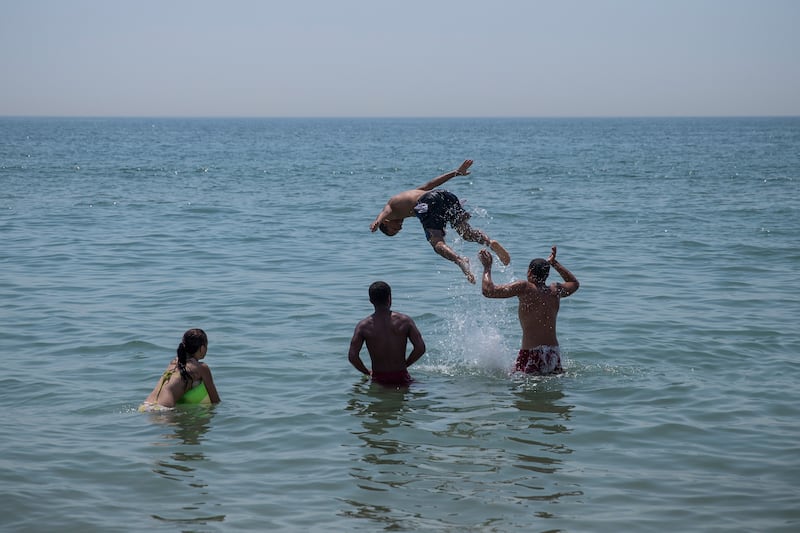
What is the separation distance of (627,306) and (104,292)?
8.52 metres

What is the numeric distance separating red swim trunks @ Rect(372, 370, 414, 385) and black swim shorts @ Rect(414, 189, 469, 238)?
209 cm

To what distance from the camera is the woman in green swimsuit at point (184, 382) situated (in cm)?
864

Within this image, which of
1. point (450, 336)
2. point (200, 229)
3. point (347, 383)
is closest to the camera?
point (347, 383)

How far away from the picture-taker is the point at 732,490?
7125 mm

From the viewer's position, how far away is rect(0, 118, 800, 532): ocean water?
6.91m

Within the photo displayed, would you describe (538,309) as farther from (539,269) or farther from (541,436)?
(541,436)

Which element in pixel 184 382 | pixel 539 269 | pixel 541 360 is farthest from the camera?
pixel 541 360

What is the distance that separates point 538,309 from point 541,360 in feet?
1.98

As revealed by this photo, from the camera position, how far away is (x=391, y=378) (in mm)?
9828

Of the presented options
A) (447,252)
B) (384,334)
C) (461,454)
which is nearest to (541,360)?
(447,252)

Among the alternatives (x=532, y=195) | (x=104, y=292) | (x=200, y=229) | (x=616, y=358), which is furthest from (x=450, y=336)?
(x=532, y=195)

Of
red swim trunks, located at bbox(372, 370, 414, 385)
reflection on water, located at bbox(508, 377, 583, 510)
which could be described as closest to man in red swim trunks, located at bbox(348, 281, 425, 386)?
red swim trunks, located at bbox(372, 370, 414, 385)

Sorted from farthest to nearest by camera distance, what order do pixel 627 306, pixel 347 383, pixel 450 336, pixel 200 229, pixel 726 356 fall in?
pixel 200 229 < pixel 627 306 < pixel 450 336 < pixel 726 356 < pixel 347 383

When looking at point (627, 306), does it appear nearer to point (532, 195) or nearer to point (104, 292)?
point (104, 292)
